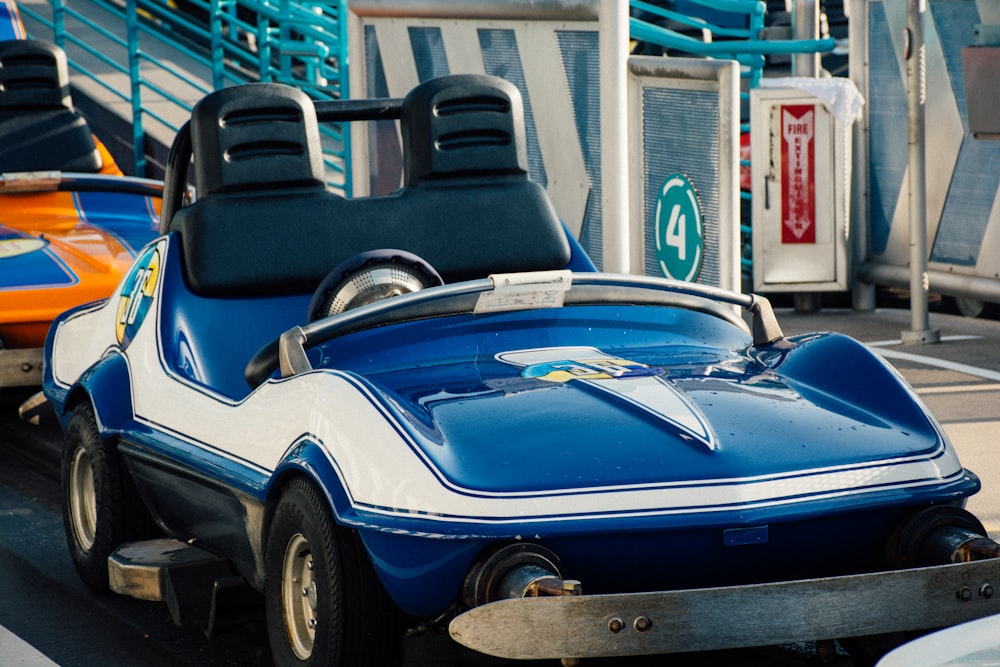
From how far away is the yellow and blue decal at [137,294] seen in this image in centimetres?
539

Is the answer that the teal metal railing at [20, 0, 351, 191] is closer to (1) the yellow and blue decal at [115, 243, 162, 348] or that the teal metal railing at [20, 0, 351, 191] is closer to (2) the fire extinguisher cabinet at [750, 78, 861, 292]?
(2) the fire extinguisher cabinet at [750, 78, 861, 292]

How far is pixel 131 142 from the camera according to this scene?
1404 centimetres

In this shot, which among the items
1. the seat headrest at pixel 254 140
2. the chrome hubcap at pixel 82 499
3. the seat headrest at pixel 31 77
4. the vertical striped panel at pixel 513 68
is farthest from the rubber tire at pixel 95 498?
the seat headrest at pixel 31 77

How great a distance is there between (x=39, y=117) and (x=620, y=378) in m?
6.20

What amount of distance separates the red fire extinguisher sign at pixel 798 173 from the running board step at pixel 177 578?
22.0ft

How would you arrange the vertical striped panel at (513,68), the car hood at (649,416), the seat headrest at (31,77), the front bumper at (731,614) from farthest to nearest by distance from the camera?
the seat headrest at (31,77), the vertical striped panel at (513,68), the car hood at (649,416), the front bumper at (731,614)

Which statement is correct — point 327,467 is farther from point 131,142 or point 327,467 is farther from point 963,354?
point 131,142

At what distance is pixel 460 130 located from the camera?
18.2ft

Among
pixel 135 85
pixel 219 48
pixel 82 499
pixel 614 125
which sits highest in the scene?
pixel 219 48

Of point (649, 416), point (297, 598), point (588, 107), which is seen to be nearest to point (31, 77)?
point (588, 107)

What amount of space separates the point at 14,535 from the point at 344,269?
2132 mm

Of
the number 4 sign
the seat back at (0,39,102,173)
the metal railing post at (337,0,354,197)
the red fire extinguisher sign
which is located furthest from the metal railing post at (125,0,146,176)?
the number 4 sign

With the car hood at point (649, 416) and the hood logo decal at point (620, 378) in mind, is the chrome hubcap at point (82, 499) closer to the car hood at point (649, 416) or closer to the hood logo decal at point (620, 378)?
the car hood at point (649, 416)

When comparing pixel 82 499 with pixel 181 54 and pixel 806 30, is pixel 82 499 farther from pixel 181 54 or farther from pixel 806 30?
pixel 181 54
